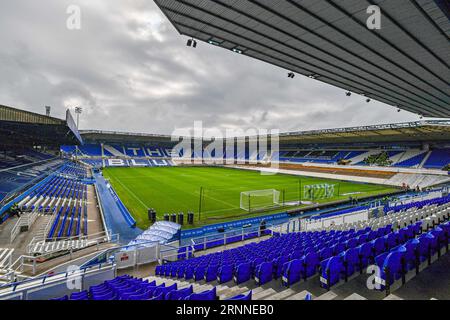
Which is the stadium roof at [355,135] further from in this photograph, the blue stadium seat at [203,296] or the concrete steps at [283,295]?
the blue stadium seat at [203,296]

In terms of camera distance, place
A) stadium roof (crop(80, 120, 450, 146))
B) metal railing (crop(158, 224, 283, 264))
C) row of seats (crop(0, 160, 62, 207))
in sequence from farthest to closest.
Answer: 1. stadium roof (crop(80, 120, 450, 146))
2. row of seats (crop(0, 160, 62, 207))
3. metal railing (crop(158, 224, 283, 264))

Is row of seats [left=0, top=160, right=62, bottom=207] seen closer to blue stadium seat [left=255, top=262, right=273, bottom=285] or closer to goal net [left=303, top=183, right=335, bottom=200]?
blue stadium seat [left=255, top=262, right=273, bottom=285]

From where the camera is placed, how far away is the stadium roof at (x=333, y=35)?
789 centimetres

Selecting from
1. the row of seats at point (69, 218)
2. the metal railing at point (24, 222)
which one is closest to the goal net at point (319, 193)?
the row of seats at point (69, 218)

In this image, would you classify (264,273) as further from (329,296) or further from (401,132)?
(401,132)

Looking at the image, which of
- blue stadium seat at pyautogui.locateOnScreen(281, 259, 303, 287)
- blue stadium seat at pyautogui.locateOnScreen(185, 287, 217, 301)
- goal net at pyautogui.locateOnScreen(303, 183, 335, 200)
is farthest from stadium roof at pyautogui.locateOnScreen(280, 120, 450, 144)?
blue stadium seat at pyautogui.locateOnScreen(185, 287, 217, 301)

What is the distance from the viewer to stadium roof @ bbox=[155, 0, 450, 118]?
25.9 feet

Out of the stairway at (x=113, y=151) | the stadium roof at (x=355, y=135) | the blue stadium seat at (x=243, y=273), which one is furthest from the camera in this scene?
the stairway at (x=113, y=151)

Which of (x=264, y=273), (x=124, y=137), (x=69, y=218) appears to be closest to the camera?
(x=264, y=273)

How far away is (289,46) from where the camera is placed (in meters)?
10.6

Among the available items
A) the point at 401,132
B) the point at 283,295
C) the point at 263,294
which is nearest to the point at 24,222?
the point at 263,294

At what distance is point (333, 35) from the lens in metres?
9.66
